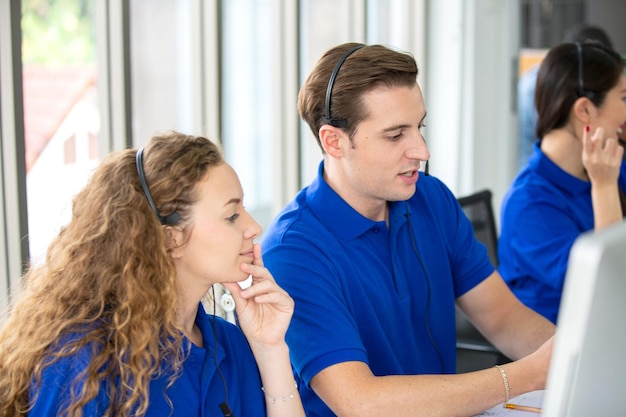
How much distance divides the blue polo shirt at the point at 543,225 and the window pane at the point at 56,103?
1.31 meters

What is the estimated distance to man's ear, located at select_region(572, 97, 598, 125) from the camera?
2607mm

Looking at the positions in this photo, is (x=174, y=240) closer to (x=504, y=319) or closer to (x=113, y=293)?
(x=113, y=293)

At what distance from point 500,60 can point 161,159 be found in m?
3.77

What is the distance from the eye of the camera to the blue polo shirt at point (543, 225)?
8.34 feet

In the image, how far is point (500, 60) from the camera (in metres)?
4.91

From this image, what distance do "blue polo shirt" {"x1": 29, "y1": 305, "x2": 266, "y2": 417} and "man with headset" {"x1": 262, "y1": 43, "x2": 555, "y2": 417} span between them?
0.13m

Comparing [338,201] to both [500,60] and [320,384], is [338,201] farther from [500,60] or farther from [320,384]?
[500,60]

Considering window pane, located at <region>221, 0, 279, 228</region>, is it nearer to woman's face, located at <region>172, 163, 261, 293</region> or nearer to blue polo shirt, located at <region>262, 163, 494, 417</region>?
blue polo shirt, located at <region>262, 163, 494, 417</region>

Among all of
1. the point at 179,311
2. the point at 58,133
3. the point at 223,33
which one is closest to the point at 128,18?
the point at 58,133

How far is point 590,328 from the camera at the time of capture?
0.86 m

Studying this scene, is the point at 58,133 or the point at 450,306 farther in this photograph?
the point at 58,133

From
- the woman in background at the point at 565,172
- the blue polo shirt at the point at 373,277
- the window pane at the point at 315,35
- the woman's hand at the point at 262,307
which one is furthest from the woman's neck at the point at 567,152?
the woman's hand at the point at 262,307

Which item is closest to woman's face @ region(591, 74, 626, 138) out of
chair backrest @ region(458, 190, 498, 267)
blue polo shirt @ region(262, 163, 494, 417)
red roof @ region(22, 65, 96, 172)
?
chair backrest @ region(458, 190, 498, 267)

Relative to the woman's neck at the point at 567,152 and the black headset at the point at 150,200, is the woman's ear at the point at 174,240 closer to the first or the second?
the black headset at the point at 150,200
